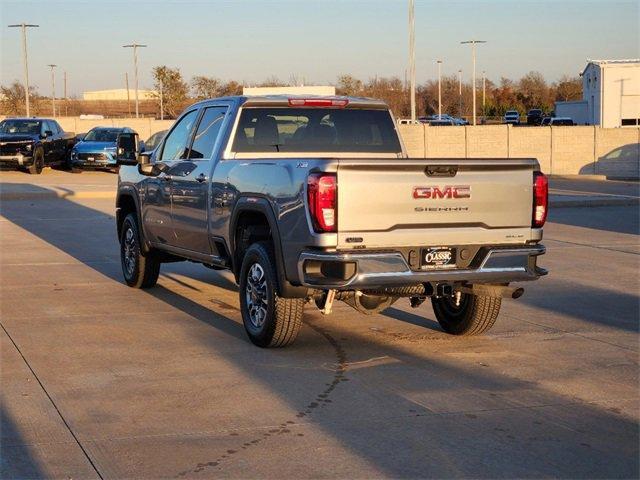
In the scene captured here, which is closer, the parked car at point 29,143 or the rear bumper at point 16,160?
the rear bumper at point 16,160

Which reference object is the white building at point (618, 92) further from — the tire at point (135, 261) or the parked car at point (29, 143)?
the tire at point (135, 261)

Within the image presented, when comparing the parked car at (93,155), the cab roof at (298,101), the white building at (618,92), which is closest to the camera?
the cab roof at (298,101)

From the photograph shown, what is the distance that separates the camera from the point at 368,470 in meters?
5.80

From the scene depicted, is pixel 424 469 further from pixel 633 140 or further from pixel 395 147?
pixel 633 140

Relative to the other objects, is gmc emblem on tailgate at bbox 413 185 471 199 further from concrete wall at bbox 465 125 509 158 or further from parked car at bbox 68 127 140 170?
concrete wall at bbox 465 125 509 158

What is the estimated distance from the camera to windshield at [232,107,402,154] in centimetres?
1018

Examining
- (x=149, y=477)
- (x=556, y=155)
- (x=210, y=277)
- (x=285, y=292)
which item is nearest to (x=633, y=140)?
(x=556, y=155)

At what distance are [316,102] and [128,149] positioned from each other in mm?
2803

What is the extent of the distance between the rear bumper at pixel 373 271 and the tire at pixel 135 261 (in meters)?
4.37

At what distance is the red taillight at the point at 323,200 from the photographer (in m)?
7.91

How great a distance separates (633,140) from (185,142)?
39151 mm

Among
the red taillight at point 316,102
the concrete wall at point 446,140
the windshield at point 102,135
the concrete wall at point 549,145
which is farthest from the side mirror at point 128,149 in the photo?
the concrete wall at point 446,140

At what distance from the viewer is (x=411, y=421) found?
6.75 m

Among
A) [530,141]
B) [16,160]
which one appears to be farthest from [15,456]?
[530,141]
